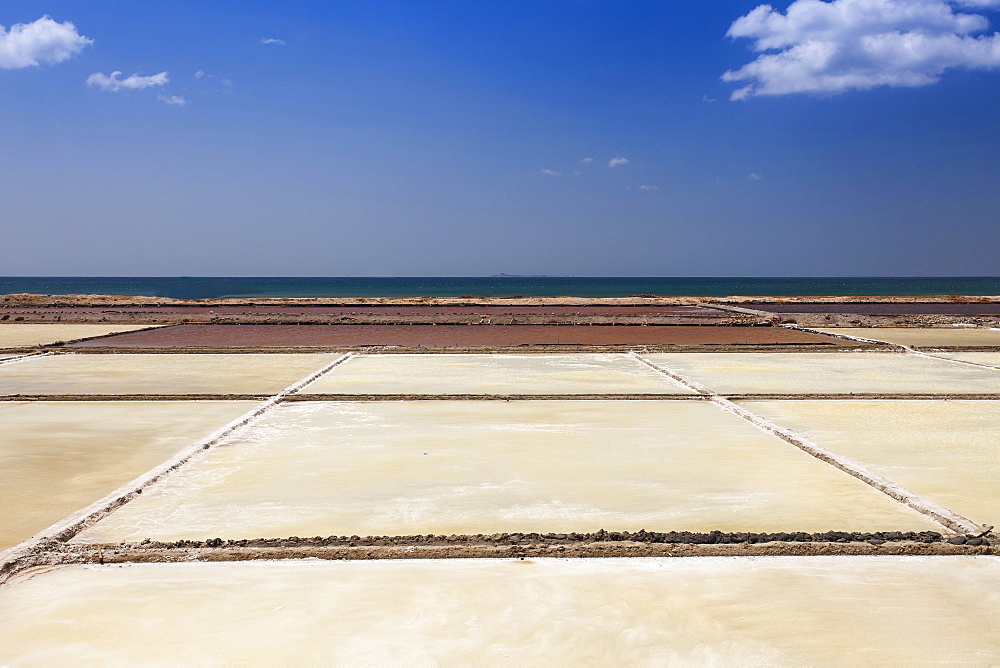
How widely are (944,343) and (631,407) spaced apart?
10325 millimetres

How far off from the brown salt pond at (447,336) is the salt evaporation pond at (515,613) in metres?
11.2

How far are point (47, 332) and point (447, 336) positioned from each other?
9396mm

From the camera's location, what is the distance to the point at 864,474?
5.46 m

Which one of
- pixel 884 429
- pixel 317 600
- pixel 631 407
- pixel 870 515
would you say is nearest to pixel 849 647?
pixel 870 515

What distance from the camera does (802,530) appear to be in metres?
4.37

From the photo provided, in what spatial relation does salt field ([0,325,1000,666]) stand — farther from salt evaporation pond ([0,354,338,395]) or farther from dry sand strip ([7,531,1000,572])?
salt evaporation pond ([0,354,338,395])

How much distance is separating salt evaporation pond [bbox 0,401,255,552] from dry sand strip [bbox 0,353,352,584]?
114 millimetres

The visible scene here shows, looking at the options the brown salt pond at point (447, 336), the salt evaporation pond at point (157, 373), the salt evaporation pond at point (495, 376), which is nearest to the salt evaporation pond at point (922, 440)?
the salt evaporation pond at point (495, 376)

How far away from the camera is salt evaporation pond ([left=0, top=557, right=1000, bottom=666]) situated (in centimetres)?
303

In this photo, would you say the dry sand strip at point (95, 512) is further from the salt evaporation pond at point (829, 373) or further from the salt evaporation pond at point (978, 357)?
the salt evaporation pond at point (978, 357)

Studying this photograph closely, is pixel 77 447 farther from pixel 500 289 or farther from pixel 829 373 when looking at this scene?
pixel 500 289

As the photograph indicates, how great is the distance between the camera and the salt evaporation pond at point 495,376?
9.48 metres

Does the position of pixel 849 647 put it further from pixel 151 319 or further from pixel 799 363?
pixel 151 319

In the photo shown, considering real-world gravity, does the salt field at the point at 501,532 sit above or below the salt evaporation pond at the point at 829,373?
below
